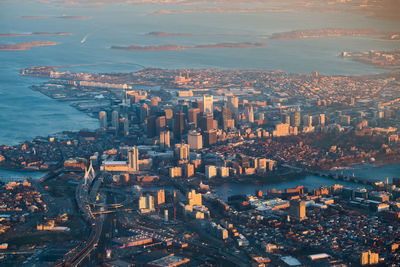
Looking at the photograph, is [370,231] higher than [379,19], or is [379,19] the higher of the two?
[379,19]

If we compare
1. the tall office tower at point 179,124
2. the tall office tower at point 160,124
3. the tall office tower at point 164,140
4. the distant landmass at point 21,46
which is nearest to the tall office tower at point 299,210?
the tall office tower at point 164,140

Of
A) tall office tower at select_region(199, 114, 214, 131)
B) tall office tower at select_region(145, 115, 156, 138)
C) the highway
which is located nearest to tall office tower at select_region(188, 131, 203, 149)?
tall office tower at select_region(199, 114, 214, 131)

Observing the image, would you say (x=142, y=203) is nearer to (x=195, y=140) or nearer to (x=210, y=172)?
(x=210, y=172)

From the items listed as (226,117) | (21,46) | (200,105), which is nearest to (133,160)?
(226,117)

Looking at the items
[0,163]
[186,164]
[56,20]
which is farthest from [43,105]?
[56,20]

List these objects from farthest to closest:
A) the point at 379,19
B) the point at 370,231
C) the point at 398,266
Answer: the point at 379,19 → the point at 370,231 → the point at 398,266

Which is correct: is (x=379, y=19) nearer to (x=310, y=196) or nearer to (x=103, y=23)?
(x=310, y=196)

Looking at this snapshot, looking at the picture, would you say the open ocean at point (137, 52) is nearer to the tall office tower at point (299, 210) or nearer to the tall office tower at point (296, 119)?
the tall office tower at point (296, 119)
